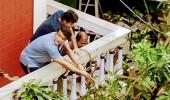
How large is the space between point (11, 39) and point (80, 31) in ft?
2.74

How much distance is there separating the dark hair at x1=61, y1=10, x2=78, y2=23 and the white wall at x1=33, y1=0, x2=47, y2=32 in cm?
94

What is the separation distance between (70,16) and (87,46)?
1.41 feet

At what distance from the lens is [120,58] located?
19.8 ft

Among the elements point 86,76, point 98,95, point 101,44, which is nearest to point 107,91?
point 98,95

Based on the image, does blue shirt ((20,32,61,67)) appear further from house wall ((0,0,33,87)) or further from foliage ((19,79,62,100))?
foliage ((19,79,62,100))

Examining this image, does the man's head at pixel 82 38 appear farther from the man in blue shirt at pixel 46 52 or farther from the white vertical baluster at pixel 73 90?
the white vertical baluster at pixel 73 90

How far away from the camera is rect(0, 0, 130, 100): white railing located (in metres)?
4.45

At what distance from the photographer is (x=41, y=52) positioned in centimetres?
544

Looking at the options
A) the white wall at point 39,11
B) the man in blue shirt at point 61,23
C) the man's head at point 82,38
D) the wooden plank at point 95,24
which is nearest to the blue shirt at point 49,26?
the man in blue shirt at point 61,23

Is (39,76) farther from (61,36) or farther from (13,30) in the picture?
(13,30)

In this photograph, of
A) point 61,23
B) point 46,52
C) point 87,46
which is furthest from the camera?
point 61,23

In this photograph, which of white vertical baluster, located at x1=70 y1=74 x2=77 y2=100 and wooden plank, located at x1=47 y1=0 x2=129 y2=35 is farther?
wooden plank, located at x1=47 y1=0 x2=129 y2=35

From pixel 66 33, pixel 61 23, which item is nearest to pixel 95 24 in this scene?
pixel 61 23

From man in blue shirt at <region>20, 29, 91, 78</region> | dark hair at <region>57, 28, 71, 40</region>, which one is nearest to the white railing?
man in blue shirt at <region>20, 29, 91, 78</region>
